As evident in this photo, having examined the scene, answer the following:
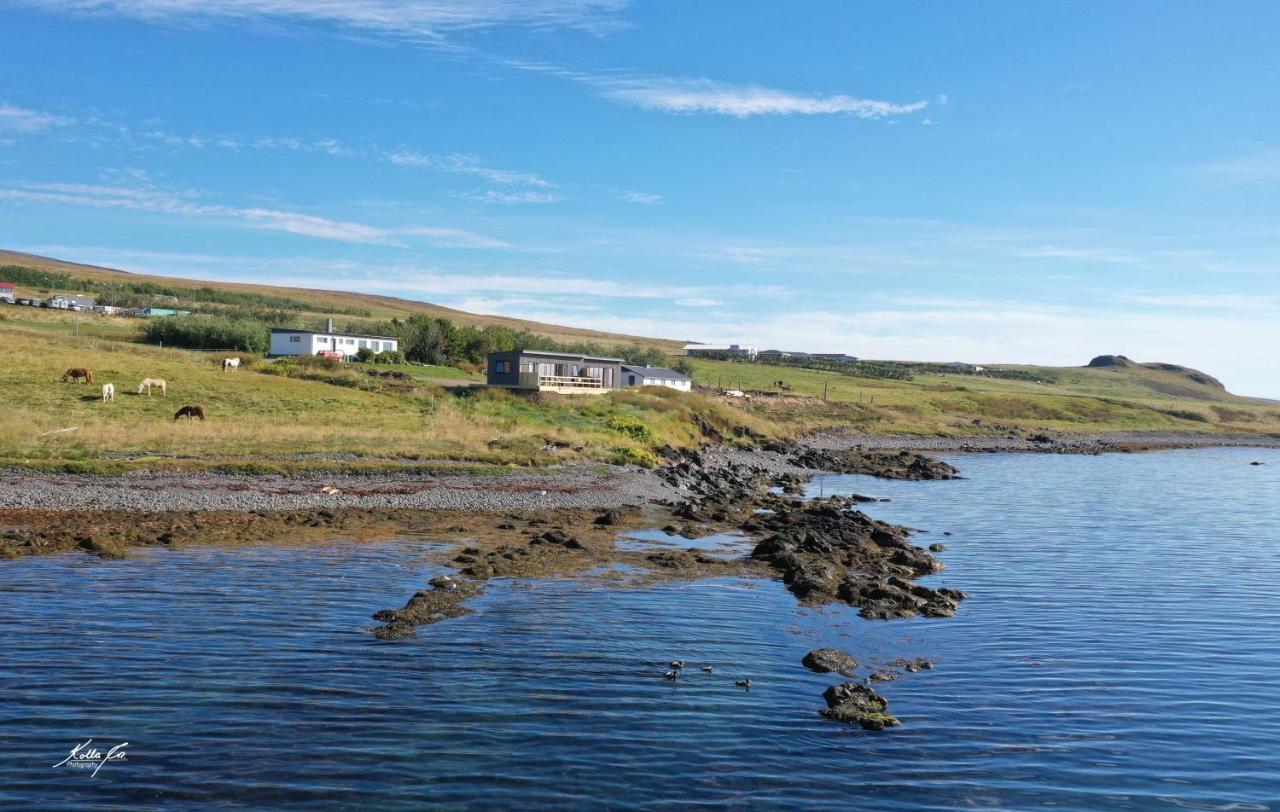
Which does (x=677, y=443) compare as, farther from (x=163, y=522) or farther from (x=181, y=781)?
(x=181, y=781)

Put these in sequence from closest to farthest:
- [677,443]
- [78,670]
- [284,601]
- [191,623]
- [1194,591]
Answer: [78,670], [191,623], [284,601], [1194,591], [677,443]

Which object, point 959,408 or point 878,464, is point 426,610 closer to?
point 878,464

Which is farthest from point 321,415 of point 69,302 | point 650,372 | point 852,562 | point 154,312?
point 69,302

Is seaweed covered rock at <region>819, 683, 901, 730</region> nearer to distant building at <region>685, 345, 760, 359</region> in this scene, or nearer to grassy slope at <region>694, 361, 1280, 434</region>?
grassy slope at <region>694, 361, 1280, 434</region>

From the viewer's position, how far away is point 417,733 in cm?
1272

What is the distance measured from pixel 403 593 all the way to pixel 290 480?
1579 centimetres

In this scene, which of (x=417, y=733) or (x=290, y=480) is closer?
(x=417, y=733)

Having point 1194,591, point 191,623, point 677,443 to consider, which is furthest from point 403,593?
point 677,443

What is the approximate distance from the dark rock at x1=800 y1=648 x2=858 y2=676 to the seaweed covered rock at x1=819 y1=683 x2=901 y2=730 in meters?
1.21

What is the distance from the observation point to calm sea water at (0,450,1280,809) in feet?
37.7

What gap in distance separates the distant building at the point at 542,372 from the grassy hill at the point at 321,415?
148 inches

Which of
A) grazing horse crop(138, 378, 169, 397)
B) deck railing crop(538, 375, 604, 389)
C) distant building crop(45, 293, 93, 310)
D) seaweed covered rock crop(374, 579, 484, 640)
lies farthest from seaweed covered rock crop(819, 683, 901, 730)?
distant building crop(45, 293, 93, 310)

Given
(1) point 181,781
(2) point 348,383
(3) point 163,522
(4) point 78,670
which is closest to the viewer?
(1) point 181,781

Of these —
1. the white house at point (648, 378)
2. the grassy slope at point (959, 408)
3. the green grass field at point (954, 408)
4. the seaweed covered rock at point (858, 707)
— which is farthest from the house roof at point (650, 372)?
the seaweed covered rock at point (858, 707)
